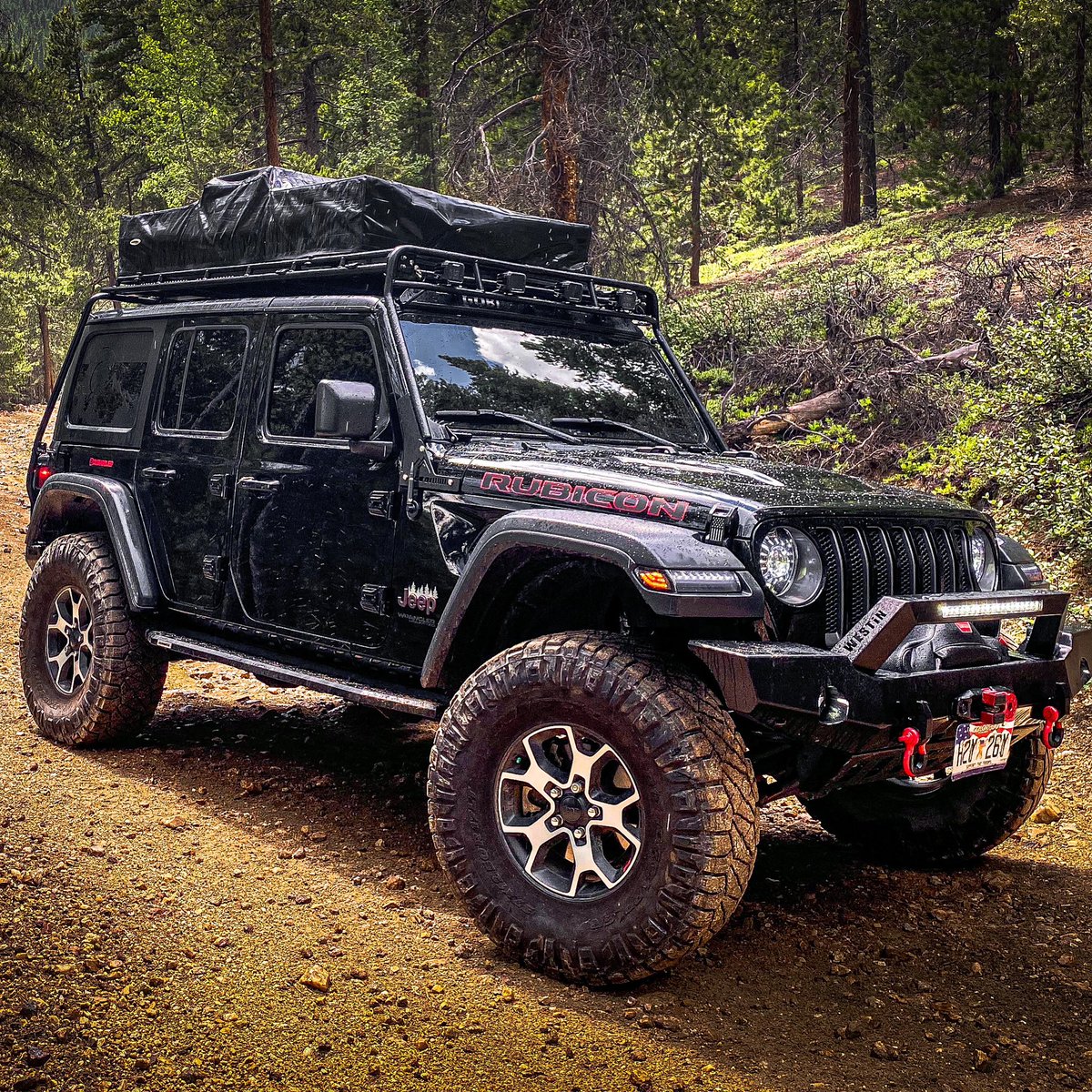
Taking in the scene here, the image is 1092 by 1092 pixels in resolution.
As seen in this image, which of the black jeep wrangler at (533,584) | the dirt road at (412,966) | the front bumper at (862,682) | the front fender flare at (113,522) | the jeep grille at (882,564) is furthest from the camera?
the front fender flare at (113,522)

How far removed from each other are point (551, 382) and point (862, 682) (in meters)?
2.12

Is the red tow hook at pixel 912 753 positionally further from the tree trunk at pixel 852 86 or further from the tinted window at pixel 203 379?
the tree trunk at pixel 852 86

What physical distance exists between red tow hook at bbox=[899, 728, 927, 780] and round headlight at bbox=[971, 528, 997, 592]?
3.17 feet

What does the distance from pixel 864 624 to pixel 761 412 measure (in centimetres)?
860

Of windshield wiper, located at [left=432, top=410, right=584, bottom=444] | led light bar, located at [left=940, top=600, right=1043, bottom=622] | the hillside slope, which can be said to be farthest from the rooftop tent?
the hillside slope

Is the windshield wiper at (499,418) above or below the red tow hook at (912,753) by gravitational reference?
above

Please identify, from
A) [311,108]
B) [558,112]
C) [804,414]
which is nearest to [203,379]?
[804,414]

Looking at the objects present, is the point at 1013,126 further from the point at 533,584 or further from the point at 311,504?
the point at 533,584

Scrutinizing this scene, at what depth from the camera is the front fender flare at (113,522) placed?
551 cm

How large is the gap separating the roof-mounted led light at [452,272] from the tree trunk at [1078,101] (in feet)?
64.0

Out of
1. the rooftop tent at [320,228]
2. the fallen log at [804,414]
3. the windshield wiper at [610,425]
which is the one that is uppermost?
the rooftop tent at [320,228]

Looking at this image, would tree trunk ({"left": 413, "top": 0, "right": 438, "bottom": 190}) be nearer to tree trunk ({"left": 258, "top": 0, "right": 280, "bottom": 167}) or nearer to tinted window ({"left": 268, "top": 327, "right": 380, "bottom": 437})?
tree trunk ({"left": 258, "top": 0, "right": 280, "bottom": 167})

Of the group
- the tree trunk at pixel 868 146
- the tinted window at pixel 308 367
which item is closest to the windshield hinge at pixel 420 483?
the tinted window at pixel 308 367

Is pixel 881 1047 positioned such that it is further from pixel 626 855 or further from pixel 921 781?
pixel 921 781
